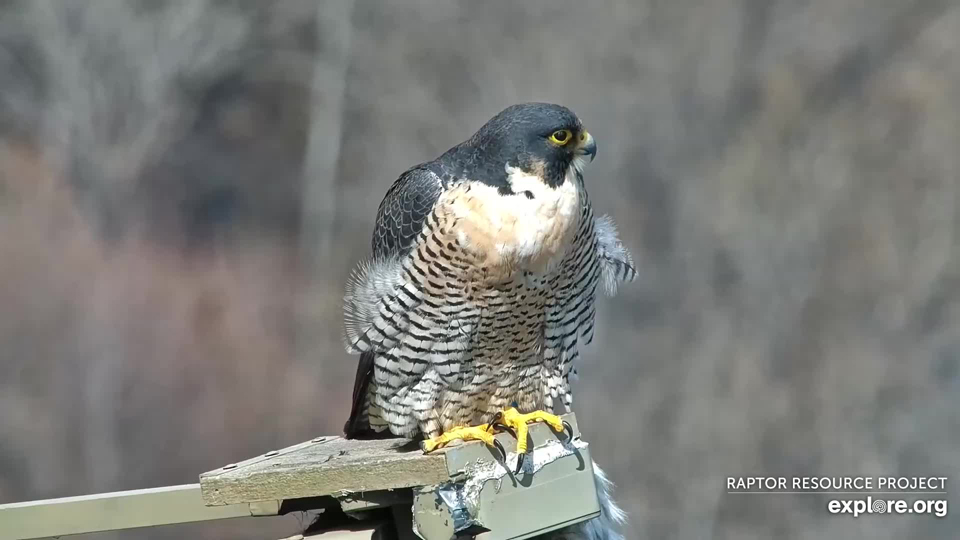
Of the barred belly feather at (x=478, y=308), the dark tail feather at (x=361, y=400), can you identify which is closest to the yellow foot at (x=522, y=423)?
the barred belly feather at (x=478, y=308)

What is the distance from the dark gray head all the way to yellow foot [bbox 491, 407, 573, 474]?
0.55 meters

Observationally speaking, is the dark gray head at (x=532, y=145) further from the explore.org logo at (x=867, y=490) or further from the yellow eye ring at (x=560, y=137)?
the explore.org logo at (x=867, y=490)

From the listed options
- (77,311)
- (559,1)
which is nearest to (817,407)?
(559,1)

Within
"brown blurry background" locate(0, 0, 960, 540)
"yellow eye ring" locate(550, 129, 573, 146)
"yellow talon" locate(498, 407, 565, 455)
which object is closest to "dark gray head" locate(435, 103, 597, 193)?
"yellow eye ring" locate(550, 129, 573, 146)

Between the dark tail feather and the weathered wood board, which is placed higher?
the dark tail feather

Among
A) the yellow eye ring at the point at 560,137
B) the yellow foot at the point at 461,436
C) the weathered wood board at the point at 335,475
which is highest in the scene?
the yellow eye ring at the point at 560,137

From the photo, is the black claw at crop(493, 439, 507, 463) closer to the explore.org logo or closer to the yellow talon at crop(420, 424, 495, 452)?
the yellow talon at crop(420, 424, 495, 452)

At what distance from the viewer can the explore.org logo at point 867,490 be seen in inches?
173

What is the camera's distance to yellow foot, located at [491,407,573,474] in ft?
6.77

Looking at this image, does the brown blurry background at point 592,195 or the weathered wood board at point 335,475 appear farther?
the brown blurry background at point 592,195

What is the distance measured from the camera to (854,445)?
4395 mm

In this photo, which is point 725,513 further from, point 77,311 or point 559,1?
point 77,311

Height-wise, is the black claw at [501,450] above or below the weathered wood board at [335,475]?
above

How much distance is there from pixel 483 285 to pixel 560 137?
41 centimetres
